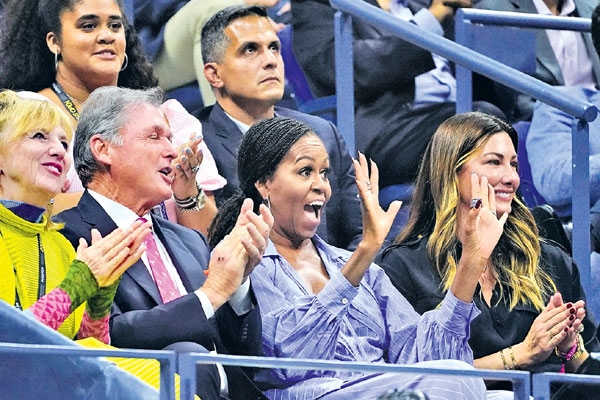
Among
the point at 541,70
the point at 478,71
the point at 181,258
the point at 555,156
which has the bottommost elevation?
the point at 555,156

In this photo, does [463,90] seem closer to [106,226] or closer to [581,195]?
[581,195]

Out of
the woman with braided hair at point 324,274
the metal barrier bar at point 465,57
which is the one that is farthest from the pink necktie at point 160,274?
the metal barrier bar at point 465,57

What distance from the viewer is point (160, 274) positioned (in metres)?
3.67

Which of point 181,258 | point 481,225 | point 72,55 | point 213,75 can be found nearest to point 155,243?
point 181,258

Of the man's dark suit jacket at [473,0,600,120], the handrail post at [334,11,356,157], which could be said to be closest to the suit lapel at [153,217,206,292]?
the handrail post at [334,11,356,157]

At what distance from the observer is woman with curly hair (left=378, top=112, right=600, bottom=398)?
4.08 m

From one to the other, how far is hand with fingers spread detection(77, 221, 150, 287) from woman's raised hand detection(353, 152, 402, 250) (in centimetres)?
77

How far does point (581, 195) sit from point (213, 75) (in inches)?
49.3

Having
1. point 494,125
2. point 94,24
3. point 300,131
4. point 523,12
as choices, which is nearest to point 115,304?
point 300,131

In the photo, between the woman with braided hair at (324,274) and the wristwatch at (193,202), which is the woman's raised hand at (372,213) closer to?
the woman with braided hair at (324,274)

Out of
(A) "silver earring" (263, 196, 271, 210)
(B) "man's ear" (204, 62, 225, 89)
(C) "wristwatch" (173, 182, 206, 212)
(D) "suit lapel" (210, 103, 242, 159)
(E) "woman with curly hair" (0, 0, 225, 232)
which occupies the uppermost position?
(E) "woman with curly hair" (0, 0, 225, 232)

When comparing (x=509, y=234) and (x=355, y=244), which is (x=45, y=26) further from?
(x=509, y=234)

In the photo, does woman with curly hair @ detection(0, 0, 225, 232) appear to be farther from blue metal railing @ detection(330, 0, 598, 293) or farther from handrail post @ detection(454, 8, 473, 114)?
handrail post @ detection(454, 8, 473, 114)

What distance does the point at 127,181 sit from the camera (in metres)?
3.73
